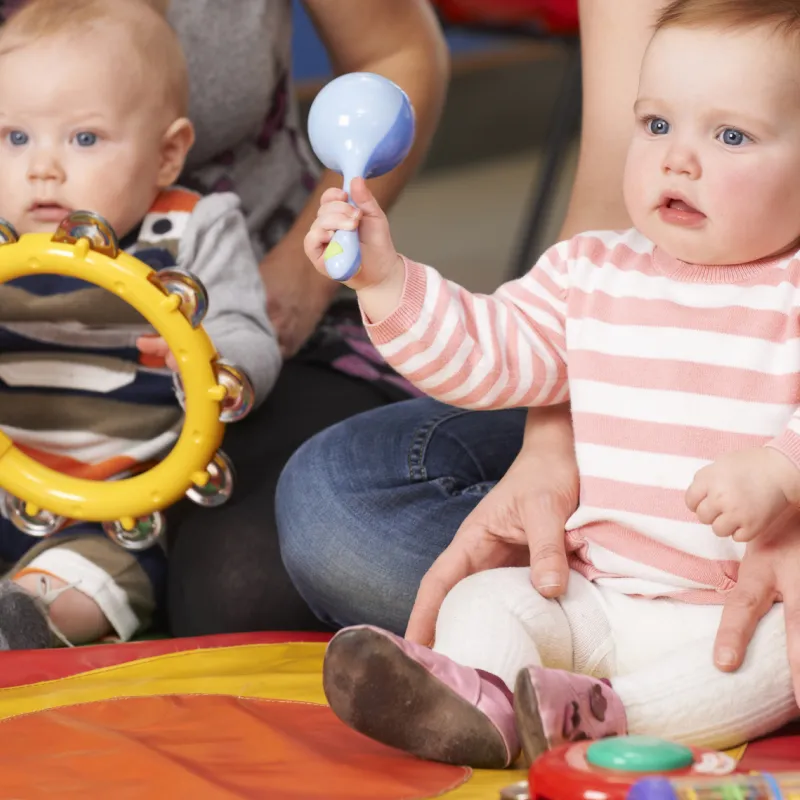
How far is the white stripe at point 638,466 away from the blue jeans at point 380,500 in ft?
0.63

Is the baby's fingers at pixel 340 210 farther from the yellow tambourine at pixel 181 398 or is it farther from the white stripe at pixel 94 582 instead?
the white stripe at pixel 94 582

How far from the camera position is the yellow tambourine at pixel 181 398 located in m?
1.13

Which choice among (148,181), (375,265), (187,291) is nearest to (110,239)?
(187,291)

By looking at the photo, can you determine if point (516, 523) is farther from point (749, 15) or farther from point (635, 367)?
point (749, 15)

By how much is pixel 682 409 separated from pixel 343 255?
0.81 feet

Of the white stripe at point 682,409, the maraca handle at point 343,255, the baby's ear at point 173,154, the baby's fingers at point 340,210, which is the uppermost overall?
the baby's ear at point 173,154

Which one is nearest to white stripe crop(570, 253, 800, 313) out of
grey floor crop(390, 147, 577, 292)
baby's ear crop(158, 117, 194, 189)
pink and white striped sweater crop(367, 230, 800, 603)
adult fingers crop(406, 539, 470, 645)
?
pink and white striped sweater crop(367, 230, 800, 603)

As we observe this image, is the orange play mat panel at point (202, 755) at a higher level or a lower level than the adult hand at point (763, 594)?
lower

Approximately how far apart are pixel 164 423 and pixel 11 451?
0.46 ft

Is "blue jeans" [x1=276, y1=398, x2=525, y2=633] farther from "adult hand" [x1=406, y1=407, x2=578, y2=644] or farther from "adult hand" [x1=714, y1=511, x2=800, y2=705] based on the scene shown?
"adult hand" [x1=714, y1=511, x2=800, y2=705]

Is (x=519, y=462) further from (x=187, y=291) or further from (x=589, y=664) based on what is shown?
(x=187, y=291)

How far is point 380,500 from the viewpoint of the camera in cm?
115

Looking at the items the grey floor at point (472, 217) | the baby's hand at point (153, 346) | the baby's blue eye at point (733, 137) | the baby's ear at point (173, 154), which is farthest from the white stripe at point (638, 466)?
the grey floor at point (472, 217)

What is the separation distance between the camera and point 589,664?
930mm
